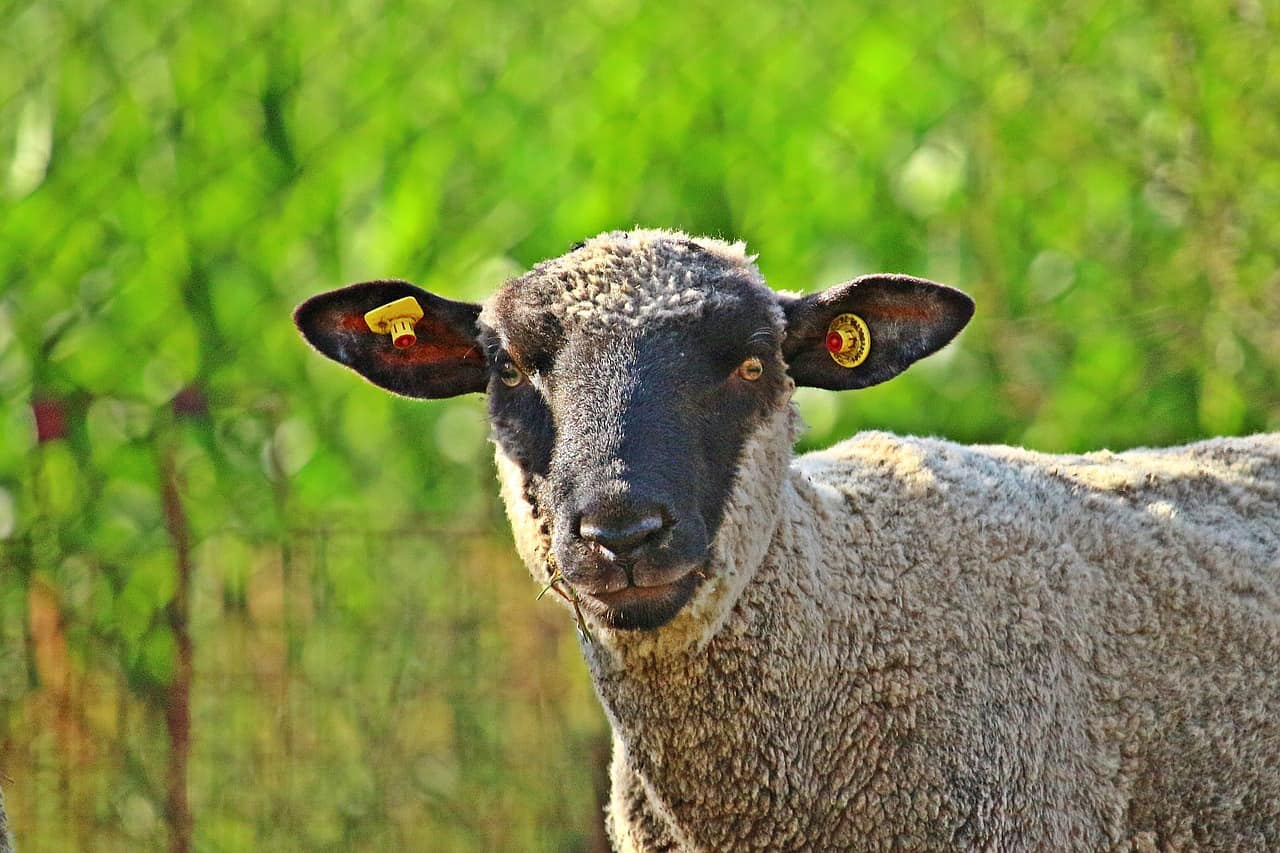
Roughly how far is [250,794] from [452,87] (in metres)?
3.52

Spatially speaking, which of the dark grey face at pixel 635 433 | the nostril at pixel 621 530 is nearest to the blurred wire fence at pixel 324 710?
the dark grey face at pixel 635 433

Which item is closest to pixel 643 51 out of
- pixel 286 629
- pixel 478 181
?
pixel 478 181

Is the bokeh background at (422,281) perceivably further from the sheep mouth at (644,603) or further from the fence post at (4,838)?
the sheep mouth at (644,603)

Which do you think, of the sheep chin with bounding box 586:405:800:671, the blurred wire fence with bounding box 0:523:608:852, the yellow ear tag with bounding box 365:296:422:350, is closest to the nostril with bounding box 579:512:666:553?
the sheep chin with bounding box 586:405:800:671

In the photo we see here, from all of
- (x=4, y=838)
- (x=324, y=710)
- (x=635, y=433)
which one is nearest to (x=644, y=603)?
(x=635, y=433)

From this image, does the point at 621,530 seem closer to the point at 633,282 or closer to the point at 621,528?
the point at 621,528

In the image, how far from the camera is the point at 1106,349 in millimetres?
7457

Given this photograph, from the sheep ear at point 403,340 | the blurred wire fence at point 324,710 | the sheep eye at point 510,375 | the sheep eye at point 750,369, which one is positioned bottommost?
the blurred wire fence at point 324,710

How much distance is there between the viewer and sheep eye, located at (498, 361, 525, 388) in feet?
12.0

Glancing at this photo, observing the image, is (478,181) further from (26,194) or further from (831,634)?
(831,634)

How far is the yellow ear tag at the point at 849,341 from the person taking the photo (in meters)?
3.87

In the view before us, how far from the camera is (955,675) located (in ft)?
11.8

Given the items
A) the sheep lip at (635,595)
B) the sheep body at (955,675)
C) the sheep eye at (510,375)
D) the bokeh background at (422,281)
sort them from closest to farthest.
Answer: the sheep lip at (635,595) < the sheep body at (955,675) < the sheep eye at (510,375) < the bokeh background at (422,281)

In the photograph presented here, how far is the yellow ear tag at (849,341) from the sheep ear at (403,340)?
0.90m
